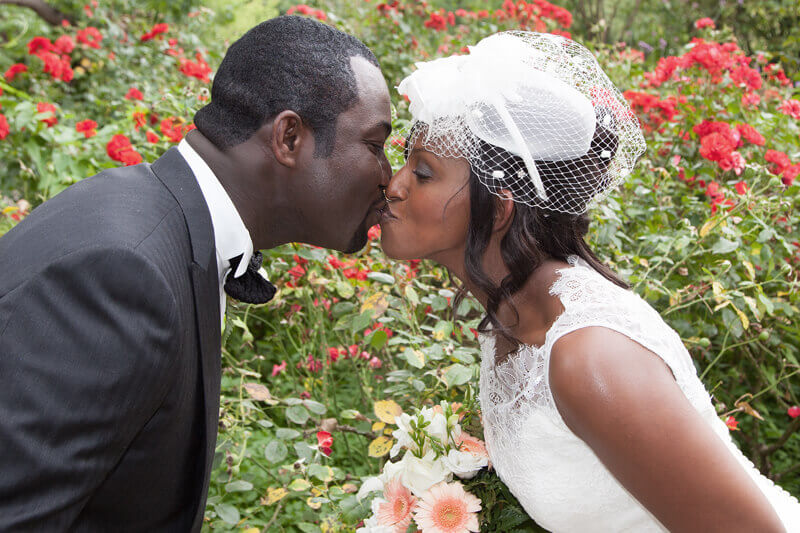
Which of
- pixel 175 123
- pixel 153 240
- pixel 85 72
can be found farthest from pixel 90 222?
pixel 85 72

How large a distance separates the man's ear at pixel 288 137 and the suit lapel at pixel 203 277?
8.9 inches

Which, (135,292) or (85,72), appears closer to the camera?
(135,292)

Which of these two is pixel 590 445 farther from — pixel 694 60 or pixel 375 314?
pixel 694 60

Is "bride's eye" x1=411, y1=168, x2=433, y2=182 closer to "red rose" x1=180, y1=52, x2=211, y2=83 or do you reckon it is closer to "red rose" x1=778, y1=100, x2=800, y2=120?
"red rose" x1=180, y1=52, x2=211, y2=83

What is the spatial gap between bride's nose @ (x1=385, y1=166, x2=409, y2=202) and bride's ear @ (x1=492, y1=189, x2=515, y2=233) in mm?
264

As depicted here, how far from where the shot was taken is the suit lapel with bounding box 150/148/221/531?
160 cm

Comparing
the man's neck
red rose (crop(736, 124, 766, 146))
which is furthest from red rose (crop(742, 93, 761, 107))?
the man's neck

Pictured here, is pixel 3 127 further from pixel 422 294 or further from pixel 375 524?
pixel 375 524

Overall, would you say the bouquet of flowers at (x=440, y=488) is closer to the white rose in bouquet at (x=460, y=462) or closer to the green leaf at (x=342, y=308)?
the white rose in bouquet at (x=460, y=462)

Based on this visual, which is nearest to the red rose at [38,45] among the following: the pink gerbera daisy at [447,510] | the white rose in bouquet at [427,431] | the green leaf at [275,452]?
the green leaf at [275,452]

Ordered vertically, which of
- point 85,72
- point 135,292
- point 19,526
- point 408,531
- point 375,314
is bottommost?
point 85,72

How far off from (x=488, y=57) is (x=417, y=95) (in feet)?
0.74

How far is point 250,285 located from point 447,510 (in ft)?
2.72

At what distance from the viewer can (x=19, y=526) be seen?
1189mm
